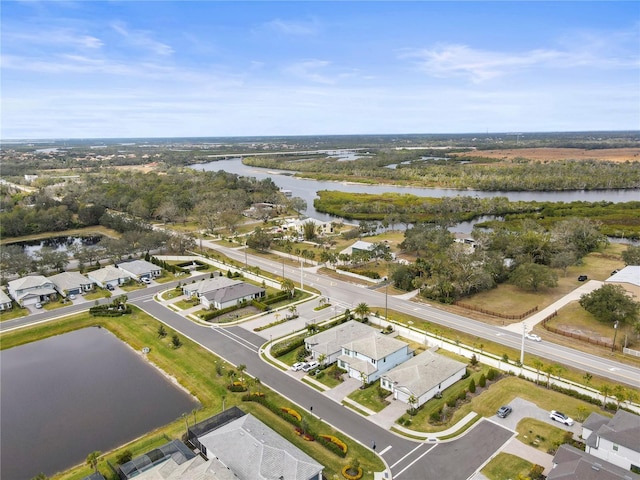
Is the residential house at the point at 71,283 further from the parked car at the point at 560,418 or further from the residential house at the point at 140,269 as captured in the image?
the parked car at the point at 560,418

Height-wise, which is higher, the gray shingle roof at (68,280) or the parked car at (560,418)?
the gray shingle roof at (68,280)

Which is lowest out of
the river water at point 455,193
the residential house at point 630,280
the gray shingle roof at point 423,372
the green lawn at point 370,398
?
the green lawn at point 370,398

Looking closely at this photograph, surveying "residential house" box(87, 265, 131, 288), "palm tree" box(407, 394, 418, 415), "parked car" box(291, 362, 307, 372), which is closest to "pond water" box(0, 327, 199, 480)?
"parked car" box(291, 362, 307, 372)

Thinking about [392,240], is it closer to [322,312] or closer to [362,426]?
[322,312]

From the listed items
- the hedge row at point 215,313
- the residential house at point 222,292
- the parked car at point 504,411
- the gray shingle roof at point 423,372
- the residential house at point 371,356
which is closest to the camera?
the parked car at point 504,411

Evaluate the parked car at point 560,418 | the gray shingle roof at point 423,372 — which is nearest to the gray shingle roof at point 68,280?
the gray shingle roof at point 423,372

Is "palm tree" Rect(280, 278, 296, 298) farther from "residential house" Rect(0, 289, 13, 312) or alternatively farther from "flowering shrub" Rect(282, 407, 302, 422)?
"residential house" Rect(0, 289, 13, 312)
